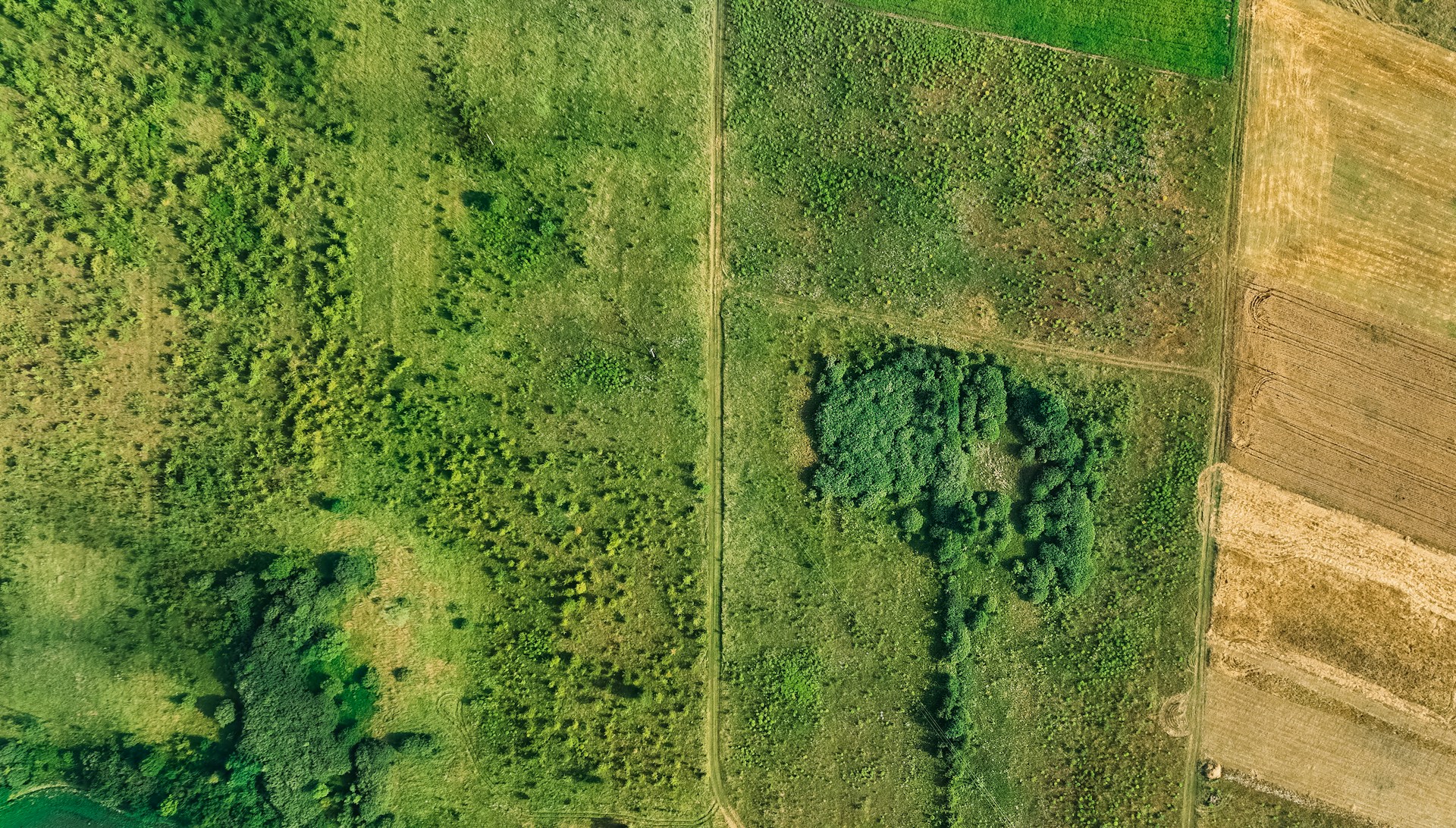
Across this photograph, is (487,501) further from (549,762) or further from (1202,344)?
(1202,344)

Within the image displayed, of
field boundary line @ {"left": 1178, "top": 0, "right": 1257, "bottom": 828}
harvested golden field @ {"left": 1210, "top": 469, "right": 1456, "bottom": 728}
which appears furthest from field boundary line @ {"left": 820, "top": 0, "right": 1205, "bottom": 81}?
harvested golden field @ {"left": 1210, "top": 469, "right": 1456, "bottom": 728}

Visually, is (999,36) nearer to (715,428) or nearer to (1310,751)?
(715,428)

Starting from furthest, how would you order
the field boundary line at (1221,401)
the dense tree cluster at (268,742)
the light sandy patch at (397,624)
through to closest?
the field boundary line at (1221,401), the light sandy patch at (397,624), the dense tree cluster at (268,742)

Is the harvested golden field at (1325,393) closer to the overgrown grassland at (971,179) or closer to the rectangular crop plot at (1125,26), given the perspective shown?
the overgrown grassland at (971,179)

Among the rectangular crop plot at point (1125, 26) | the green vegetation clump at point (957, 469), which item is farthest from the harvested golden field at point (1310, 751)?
the rectangular crop plot at point (1125, 26)

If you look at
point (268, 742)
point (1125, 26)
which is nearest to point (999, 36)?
point (1125, 26)

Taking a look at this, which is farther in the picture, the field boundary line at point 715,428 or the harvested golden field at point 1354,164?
the harvested golden field at point 1354,164

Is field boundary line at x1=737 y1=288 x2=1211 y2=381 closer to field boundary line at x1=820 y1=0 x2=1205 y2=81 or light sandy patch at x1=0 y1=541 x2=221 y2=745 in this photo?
field boundary line at x1=820 y1=0 x2=1205 y2=81
